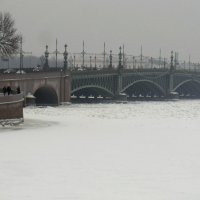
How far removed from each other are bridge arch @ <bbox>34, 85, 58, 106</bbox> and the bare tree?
508 inches

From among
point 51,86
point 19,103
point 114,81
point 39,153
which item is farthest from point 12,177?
point 114,81

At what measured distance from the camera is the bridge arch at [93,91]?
78.6 metres

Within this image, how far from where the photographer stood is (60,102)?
72.8 metres

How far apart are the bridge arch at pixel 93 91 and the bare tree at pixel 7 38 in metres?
18.8

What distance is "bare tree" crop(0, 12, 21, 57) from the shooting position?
190 feet

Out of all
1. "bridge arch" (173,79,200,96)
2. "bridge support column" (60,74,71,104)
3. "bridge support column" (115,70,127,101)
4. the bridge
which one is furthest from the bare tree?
"bridge arch" (173,79,200,96)

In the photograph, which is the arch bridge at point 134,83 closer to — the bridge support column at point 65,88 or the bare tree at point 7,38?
the bridge support column at point 65,88

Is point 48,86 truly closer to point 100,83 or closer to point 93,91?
point 100,83

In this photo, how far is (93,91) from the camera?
306 ft

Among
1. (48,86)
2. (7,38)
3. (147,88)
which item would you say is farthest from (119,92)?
(7,38)

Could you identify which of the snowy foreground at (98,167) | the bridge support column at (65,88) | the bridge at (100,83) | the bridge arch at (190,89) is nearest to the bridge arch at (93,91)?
the bridge at (100,83)

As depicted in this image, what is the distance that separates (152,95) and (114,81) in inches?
781

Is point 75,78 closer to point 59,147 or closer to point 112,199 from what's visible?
point 59,147

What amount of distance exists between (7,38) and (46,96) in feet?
54.6
